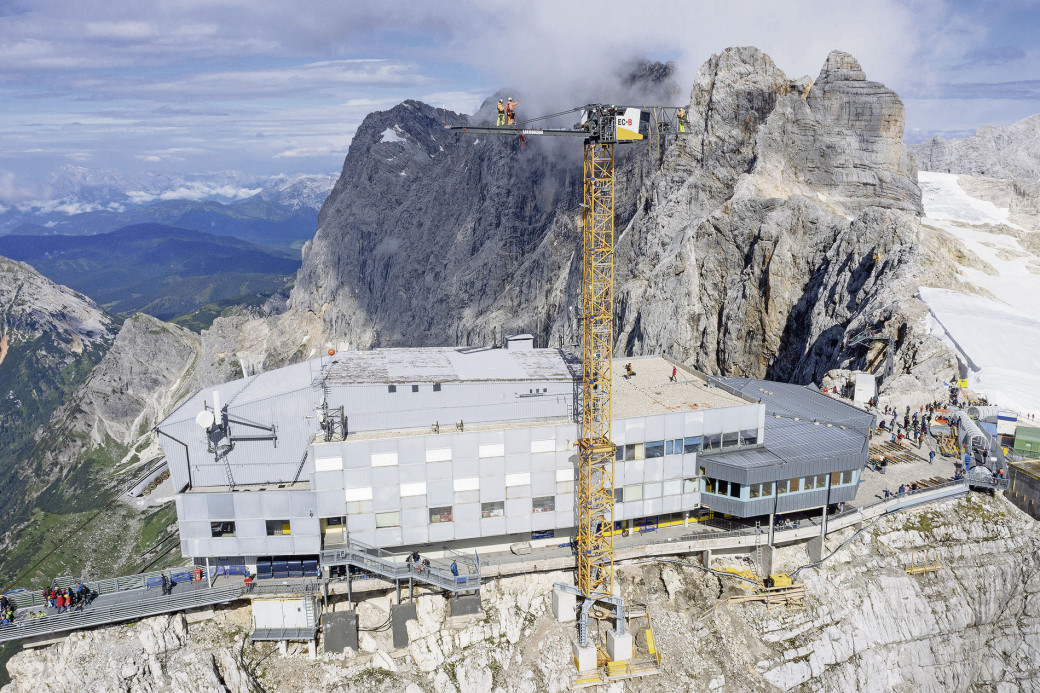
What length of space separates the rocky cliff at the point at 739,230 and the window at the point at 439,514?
46357 millimetres

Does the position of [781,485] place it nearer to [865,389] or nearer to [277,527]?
[865,389]

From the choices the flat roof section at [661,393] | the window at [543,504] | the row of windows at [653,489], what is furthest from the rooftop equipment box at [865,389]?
the window at [543,504]

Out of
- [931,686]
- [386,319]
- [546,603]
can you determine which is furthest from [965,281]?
[386,319]

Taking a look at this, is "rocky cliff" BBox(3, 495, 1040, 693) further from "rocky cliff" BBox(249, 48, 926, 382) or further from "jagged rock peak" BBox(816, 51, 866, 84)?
"jagged rock peak" BBox(816, 51, 866, 84)

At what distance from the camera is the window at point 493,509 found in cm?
4388

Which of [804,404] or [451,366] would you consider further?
[804,404]

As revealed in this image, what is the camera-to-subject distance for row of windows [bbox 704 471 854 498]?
4512cm

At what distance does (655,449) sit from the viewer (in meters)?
45.5

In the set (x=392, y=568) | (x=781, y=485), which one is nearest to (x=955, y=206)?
(x=781, y=485)

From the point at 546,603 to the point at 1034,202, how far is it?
140433 mm

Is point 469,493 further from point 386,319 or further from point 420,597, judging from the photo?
point 386,319

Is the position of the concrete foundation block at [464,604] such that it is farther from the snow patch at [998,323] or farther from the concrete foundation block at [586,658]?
the snow patch at [998,323]

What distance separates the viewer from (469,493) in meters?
43.4

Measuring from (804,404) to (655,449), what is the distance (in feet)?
56.5
